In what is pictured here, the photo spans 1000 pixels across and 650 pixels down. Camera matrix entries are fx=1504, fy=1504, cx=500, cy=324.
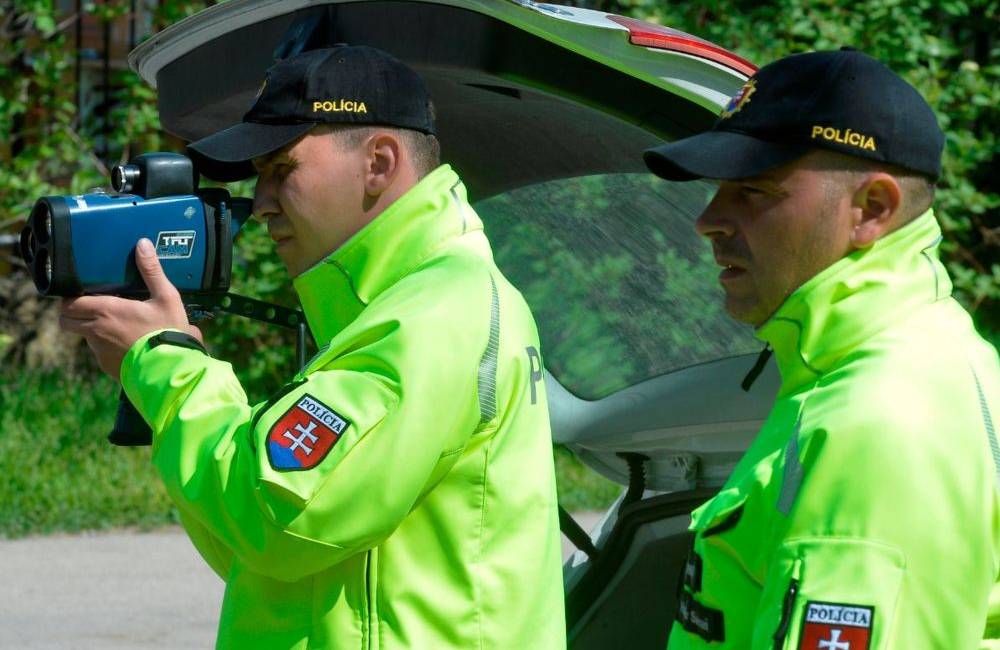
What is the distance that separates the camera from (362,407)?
6.43 feet

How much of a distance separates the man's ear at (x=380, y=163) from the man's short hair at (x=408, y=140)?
0.04 feet

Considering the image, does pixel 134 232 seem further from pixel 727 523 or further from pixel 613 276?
pixel 613 276

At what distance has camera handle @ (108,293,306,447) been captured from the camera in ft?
7.73

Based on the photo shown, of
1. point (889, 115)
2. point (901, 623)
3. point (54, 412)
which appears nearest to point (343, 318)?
point (889, 115)

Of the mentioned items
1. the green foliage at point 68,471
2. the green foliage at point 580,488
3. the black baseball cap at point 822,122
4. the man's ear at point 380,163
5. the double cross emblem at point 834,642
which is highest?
the black baseball cap at point 822,122

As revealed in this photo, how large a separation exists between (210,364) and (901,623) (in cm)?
105

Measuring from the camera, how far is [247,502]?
6.45 feet

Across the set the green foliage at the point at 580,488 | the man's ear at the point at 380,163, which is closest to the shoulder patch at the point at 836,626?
the man's ear at the point at 380,163

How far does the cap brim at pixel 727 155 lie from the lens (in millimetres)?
1764

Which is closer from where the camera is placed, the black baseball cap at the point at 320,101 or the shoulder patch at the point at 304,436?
the shoulder patch at the point at 304,436

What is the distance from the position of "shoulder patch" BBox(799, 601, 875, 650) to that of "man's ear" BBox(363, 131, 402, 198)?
99 centimetres

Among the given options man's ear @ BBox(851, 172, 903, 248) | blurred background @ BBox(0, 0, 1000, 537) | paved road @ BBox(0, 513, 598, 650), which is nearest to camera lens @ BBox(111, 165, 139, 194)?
man's ear @ BBox(851, 172, 903, 248)

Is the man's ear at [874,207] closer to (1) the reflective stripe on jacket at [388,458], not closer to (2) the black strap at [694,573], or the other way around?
(2) the black strap at [694,573]

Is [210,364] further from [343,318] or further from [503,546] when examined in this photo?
[503,546]
